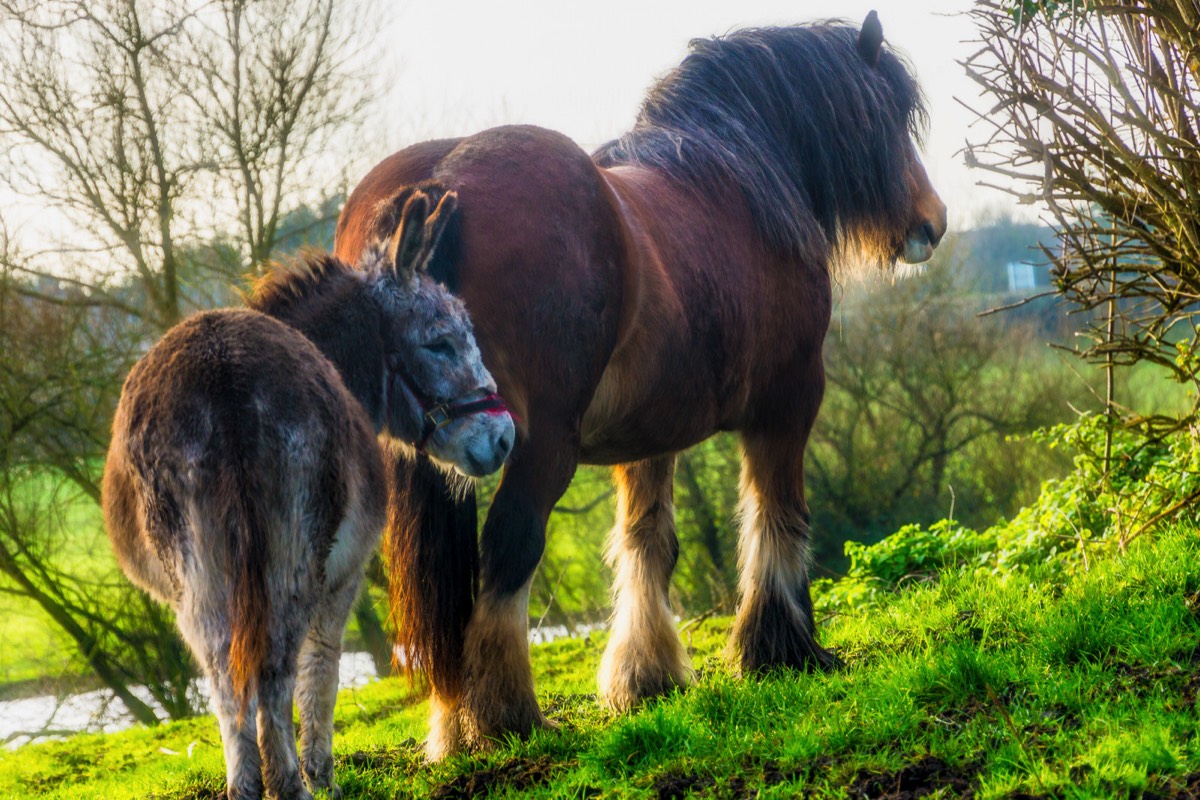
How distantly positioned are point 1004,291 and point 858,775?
67.5ft

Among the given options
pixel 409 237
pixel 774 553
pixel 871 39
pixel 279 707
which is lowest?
pixel 774 553

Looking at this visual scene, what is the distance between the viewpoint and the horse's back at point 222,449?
3135mm

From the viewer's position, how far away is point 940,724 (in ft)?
12.0

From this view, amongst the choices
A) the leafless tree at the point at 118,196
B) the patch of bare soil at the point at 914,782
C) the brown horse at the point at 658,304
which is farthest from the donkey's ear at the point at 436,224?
the leafless tree at the point at 118,196

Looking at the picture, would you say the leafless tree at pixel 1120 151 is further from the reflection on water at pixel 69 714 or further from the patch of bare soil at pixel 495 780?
the reflection on water at pixel 69 714

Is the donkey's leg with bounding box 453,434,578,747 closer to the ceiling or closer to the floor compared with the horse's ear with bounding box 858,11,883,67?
closer to the floor

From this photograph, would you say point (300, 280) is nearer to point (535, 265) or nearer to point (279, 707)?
point (535, 265)

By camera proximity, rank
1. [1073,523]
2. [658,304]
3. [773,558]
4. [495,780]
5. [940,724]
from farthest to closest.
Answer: [1073,523]
[773,558]
[658,304]
[495,780]
[940,724]

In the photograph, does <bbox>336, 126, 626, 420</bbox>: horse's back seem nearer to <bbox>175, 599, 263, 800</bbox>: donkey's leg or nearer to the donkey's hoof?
the donkey's hoof

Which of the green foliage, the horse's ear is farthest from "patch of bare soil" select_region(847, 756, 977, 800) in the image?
the horse's ear

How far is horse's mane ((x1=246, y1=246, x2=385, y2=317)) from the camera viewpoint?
13.1ft

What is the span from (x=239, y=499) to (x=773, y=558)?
10.8 ft

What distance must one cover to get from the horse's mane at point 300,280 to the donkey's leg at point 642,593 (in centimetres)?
243

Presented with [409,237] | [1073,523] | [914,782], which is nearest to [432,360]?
[409,237]
